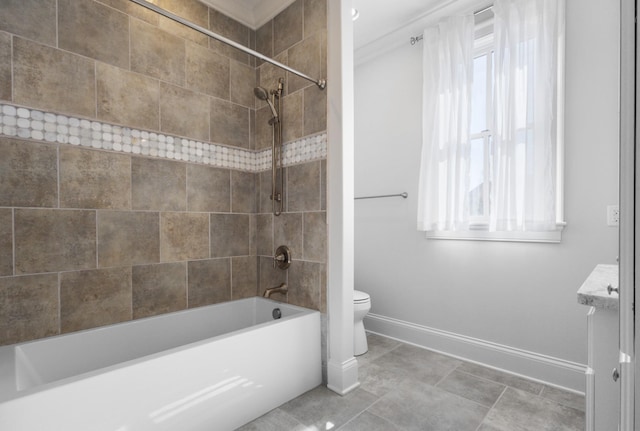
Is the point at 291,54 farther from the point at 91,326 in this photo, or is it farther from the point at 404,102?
the point at 91,326

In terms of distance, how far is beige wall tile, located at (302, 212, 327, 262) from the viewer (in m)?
1.99

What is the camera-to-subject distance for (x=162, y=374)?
4.34 feet

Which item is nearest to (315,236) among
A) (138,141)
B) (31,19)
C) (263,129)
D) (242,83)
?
(263,129)

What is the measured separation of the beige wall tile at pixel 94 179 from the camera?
160cm

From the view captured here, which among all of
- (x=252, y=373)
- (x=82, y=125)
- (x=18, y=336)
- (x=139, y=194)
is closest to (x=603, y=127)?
(x=252, y=373)

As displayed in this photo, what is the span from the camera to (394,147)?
109 inches

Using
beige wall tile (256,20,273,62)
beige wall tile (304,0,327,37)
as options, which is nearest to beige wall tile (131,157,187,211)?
beige wall tile (256,20,273,62)

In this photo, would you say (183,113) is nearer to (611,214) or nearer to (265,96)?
(265,96)

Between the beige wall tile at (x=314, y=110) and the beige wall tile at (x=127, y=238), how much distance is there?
108 centimetres

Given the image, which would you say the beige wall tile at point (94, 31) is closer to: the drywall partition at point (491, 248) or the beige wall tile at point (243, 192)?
the beige wall tile at point (243, 192)

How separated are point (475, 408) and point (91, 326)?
207 cm

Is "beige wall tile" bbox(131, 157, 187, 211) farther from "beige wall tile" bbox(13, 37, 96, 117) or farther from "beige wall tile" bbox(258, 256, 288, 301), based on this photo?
"beige wall tile" bbox(258, 256, 288, 301)

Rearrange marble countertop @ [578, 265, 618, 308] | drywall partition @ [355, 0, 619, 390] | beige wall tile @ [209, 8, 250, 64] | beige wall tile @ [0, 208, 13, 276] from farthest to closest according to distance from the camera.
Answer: beige wall tile @ [209, 8, 250, 64], drywall partition @ [355, 0, 619, 390], beige wall tile @ [0, 208, 13, 276], marble countertop @ [578, 265, 618, 308]

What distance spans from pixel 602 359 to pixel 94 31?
255 centimetres
